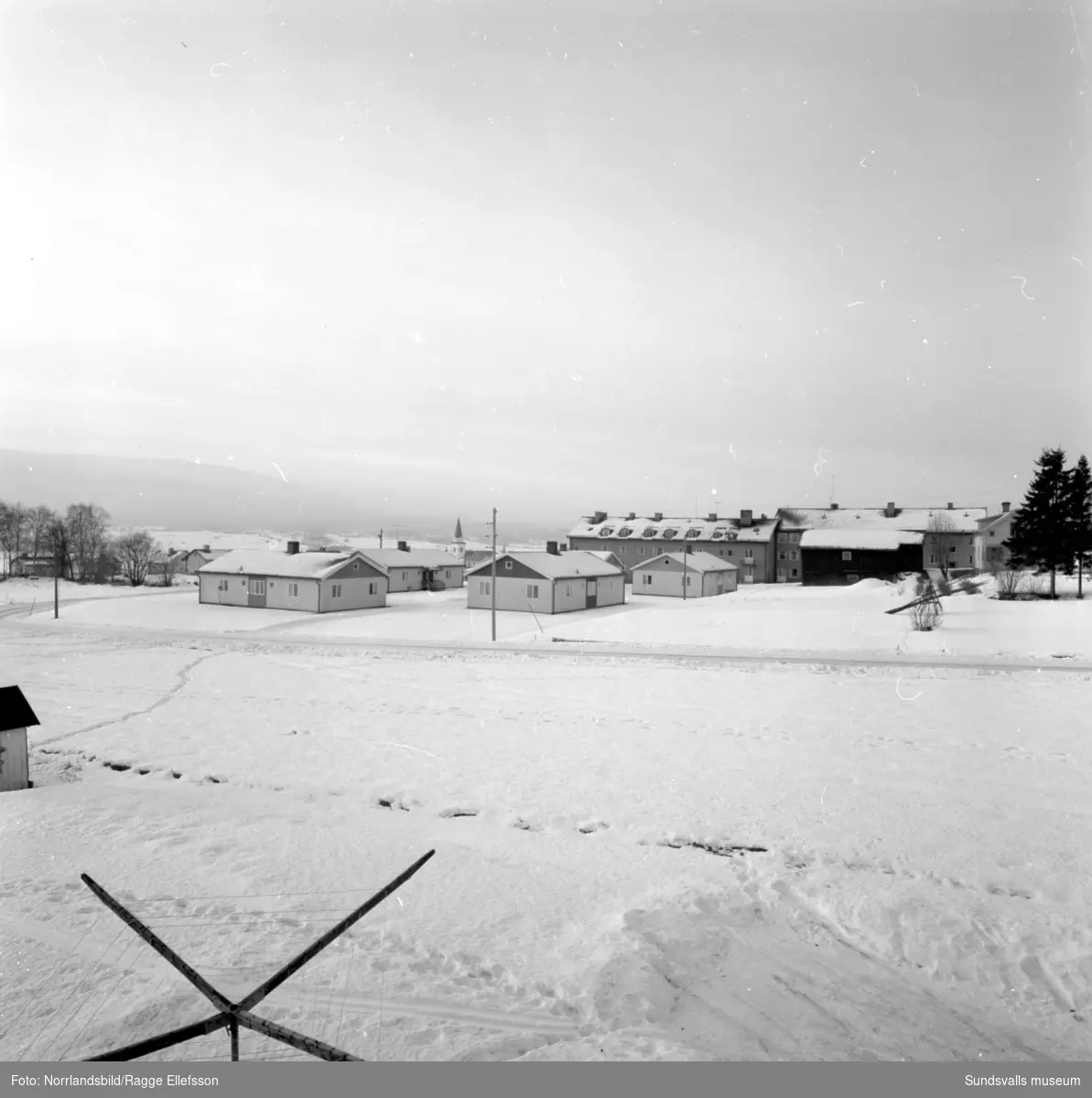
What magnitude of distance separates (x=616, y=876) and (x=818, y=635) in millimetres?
22558

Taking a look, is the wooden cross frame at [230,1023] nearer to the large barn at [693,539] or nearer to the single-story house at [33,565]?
the single-story house at [33,565]

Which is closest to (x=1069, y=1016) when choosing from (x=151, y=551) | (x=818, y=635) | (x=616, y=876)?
(x=616, y=876)

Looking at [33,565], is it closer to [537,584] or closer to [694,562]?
[537,584]

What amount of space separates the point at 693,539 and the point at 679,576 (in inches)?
861

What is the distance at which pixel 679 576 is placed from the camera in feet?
170

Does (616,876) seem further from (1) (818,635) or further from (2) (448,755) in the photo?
(1) (818,635)

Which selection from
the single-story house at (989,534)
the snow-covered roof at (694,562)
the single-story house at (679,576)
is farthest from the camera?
the single-story house at (989,534)

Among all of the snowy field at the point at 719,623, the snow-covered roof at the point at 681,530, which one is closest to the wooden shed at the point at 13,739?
the snowy field at the point at 719,623

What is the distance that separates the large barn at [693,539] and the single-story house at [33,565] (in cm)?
4900

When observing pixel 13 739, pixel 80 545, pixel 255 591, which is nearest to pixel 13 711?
pixel 13 739

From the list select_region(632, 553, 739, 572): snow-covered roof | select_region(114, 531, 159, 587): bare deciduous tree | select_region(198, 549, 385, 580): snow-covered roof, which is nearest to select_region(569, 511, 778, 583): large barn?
select_region(632, 553, 739, 572): snow-covered roof

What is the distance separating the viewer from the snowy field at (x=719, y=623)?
2453 centimetres

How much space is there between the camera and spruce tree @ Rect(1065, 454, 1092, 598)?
3312cm

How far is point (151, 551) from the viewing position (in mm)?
63688
